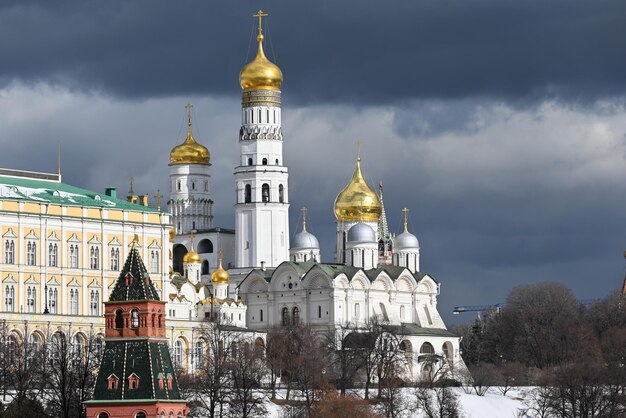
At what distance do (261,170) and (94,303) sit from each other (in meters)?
25.0

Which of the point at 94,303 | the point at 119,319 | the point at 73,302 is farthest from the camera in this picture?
the point at 94,303

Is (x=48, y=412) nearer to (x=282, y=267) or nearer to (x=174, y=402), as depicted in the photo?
(x=174, y=402)

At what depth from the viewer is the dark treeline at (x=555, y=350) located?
119 m

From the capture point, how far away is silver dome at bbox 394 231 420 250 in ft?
517

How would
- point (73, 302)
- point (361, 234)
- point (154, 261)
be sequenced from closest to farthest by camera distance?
point (73, 302)
point (154, 261)
point (361, 234)

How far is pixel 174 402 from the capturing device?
285 ft

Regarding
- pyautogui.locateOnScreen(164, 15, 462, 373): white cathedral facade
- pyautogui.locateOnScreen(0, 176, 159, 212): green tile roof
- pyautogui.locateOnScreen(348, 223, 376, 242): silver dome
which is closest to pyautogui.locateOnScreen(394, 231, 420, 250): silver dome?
pyautogui.locateOnScreen(164, 15, 462, 373): white cathedral facade

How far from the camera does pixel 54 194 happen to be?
5007 inches

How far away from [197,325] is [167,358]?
45215 millimetres

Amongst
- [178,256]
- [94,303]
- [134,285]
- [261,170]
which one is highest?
[261,170]

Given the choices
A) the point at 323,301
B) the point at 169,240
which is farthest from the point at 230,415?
the point at 323,301

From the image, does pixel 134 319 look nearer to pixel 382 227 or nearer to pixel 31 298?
pixel 31 298

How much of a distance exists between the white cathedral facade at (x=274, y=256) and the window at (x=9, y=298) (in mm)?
18396

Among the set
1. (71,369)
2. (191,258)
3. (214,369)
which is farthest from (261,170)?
(71,369)
